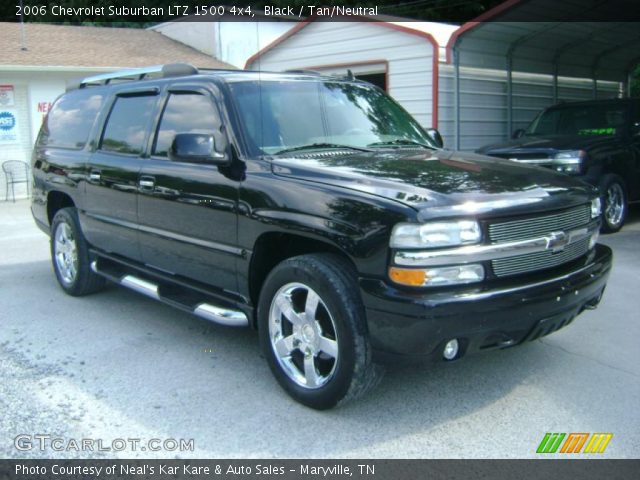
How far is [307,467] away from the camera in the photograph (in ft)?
10.6

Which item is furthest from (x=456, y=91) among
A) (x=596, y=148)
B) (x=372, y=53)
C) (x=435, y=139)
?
(x=435, y=139)

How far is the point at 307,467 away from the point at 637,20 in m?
14.0

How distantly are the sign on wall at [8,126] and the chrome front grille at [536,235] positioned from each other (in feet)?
47.2

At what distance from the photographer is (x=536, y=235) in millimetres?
3643

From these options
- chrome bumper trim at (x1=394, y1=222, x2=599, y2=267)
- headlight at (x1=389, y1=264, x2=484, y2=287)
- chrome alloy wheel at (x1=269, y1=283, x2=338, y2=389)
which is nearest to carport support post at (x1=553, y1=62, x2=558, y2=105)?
chrome bumper trim at (x1=394, y1=222, x2=599, y2=267)

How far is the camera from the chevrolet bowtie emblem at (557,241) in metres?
3.70

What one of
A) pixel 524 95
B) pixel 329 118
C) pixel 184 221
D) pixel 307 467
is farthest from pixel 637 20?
pixel 307 467

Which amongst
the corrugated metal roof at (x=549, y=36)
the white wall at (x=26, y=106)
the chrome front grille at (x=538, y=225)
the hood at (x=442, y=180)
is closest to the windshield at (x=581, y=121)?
the corrugated metal roof at (x=549, y=36)

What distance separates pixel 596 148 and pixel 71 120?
6.70m

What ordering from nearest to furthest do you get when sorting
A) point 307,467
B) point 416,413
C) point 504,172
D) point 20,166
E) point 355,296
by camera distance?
point 307,467 → point 355,296 → point 416,413 → point 504,172 → point 20,166

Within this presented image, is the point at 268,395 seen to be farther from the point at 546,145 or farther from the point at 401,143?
the point at 546,145

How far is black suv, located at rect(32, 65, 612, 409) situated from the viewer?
11.0 feet

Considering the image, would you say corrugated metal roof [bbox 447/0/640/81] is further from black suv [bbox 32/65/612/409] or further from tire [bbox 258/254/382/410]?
tire [bbox 258/254/382/410]

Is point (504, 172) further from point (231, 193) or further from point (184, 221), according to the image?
point (184, 221)
